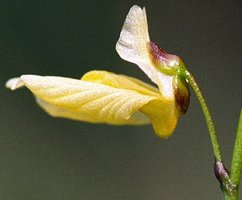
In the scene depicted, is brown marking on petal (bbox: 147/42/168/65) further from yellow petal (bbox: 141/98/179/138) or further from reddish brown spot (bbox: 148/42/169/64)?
yellow petal (bbox: 141/98/179/138)

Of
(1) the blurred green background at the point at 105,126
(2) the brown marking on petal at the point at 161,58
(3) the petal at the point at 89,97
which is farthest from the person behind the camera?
(1) the blurred green background at the point at 105,126

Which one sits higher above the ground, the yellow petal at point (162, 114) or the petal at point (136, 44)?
the petal at point (136, 44)

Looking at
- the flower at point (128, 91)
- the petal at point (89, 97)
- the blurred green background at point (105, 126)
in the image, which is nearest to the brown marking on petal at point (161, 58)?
the flower at point (128, 91)

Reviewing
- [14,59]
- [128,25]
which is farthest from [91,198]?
[128,25]

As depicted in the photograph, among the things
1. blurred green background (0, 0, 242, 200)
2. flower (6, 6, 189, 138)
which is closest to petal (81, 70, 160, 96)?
flower (6, 6, 189, 138)

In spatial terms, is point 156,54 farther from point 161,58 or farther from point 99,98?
point 99,98

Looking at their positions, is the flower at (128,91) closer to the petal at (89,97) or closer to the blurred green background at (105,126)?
the petal at (89,97)

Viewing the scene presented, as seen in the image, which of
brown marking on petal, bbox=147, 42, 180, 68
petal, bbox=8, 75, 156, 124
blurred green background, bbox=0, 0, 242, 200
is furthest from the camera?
blurred green background, bbox=0, 0, 242, 200

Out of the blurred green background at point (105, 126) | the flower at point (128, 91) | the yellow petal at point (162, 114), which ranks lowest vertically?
the blurred green background at point (105, 126)
